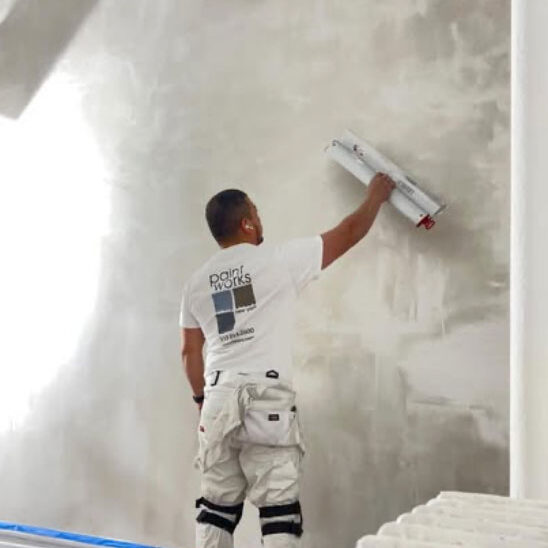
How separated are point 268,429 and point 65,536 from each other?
0.90 meters

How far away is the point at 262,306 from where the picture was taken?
7.84 ft

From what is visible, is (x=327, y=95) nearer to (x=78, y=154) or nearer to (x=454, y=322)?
(x=454, y=322)

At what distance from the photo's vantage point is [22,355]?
114 inches

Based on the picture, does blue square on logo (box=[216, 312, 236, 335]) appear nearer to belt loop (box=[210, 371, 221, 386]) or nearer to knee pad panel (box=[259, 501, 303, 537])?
belt loop (box=[210, 371, 221, 386])

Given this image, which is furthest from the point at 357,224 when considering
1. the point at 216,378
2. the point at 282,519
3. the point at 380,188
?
the point at 282,519

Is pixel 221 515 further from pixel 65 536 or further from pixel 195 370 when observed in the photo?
pixel 65 536

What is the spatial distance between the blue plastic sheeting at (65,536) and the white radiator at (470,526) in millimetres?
1512

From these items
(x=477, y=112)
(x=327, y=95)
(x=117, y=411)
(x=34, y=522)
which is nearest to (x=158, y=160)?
(x=327, y=95)

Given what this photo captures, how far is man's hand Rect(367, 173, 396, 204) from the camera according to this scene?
7.49 feet

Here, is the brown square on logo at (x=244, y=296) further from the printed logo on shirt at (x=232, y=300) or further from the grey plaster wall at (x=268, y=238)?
the grey plaster wall at (x=268, y=238)

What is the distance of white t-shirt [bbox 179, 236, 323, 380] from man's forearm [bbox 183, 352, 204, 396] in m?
0.07

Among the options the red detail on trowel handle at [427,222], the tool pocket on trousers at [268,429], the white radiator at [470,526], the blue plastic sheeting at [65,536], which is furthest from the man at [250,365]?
the white radiator at [470,526]

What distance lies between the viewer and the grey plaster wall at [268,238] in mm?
2205

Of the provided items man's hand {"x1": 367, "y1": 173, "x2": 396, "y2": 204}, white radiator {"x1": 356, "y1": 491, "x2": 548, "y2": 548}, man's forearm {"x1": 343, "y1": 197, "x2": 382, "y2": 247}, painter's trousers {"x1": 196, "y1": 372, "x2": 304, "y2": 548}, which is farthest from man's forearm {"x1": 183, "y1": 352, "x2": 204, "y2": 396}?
white radiator {"x1": 356, "y1": 491, "x2": 548, "y2": 548}
